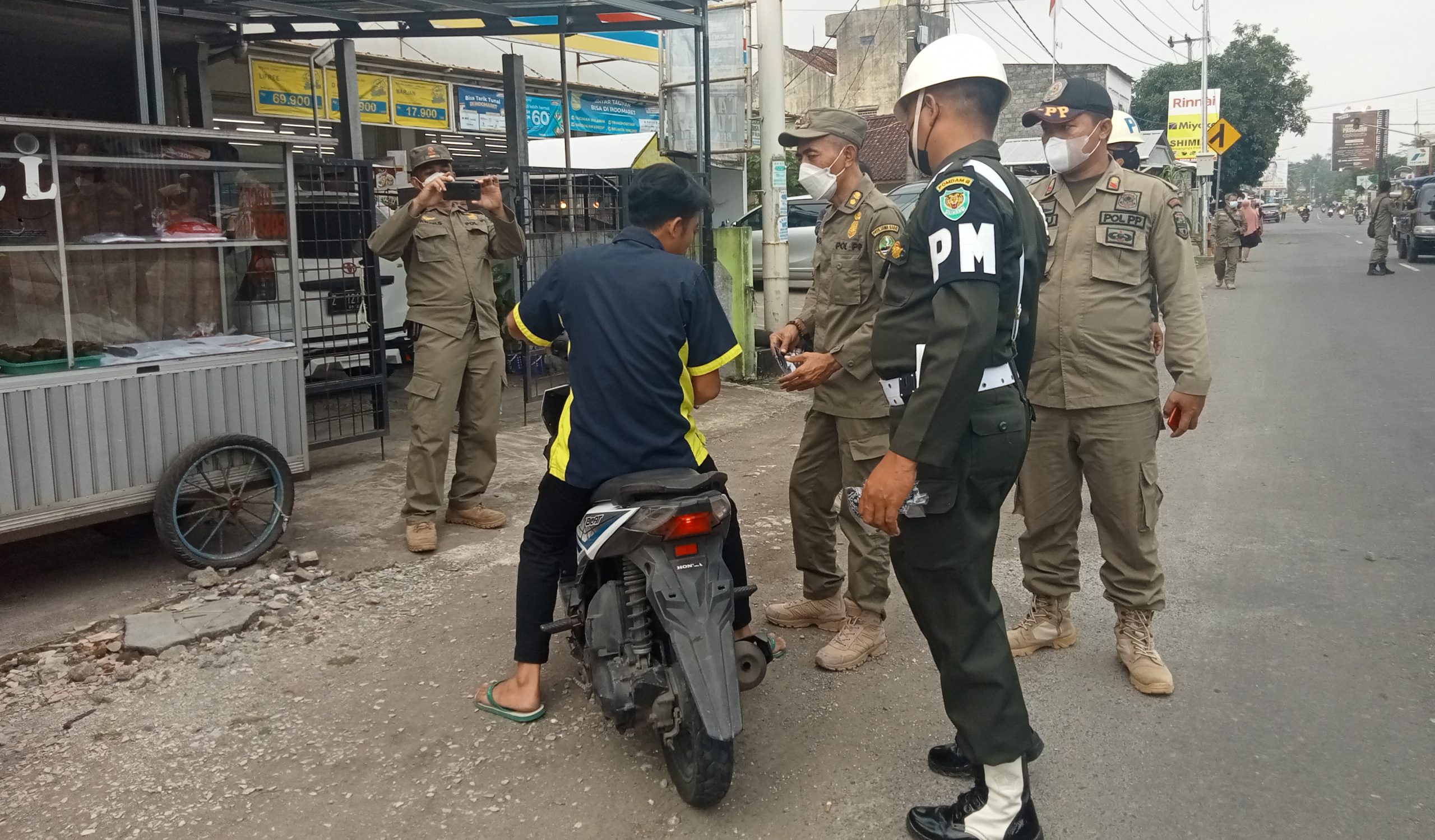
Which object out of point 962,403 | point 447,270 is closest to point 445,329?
point 447,270

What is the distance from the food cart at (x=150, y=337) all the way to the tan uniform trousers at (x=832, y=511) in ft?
8.14

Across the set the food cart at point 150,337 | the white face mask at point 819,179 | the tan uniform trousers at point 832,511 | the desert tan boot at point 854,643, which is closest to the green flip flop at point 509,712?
the desert tan boot at point 854,643

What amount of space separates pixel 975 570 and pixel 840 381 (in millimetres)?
1278

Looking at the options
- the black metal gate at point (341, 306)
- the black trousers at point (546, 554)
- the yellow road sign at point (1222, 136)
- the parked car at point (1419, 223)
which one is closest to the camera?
the black trousers at point (546, 554)

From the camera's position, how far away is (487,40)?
14.3 m

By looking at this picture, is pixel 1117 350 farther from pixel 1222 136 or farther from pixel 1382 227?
pixel 1222 136

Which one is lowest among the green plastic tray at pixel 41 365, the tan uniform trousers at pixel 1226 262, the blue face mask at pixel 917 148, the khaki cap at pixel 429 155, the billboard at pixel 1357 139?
the green plastic tray at pixel 41 365

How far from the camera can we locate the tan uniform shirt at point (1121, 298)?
12.3 feet

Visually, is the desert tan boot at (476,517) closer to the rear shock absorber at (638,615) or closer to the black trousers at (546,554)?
the black trousers at (546,554)

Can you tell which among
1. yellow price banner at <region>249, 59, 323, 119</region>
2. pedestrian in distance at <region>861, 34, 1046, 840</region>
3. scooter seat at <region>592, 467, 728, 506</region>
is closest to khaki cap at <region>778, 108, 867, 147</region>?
pedestrian in distance at <region>861, 34, 1046, 840</region>

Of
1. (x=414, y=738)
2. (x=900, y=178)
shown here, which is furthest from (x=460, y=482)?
(x=900, y=178)

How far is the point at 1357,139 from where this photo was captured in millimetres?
108938

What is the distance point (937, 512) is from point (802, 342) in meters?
1.82

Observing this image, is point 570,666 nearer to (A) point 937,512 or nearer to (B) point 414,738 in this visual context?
(B) point 414,738
